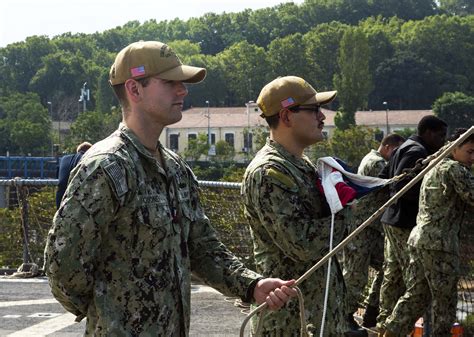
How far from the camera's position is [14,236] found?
1523cm

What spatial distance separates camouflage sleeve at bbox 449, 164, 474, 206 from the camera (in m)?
8.22

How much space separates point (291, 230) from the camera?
17.1ft

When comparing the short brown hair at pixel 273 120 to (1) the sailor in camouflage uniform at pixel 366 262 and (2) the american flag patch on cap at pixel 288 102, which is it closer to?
(2) the american flag patch on cap at pixel 288 102

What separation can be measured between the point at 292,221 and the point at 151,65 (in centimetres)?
128

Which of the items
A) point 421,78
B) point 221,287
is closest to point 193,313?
point 221,287

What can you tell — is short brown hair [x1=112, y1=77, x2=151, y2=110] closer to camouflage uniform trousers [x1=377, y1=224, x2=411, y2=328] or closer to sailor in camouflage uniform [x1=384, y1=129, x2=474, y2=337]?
sailor in camouflage uniform [x1=384, y1=129, x2=474, y2=337]

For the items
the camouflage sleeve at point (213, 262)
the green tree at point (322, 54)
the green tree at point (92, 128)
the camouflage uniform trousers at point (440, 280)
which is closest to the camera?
the camouflage sleeve at point (213, 262)

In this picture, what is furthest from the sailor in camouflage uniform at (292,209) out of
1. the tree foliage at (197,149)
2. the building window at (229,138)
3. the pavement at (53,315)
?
the building window at (229,138)

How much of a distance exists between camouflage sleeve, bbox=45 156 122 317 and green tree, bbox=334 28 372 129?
138 meters

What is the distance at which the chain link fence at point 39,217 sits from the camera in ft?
44.6

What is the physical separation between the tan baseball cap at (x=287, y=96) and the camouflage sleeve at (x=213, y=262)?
1.19 metres

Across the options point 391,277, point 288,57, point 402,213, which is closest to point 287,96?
point 402,213

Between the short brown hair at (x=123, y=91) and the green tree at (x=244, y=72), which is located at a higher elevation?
the green tree at (x=244, y=72)

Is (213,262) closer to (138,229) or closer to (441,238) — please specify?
(138,229)
